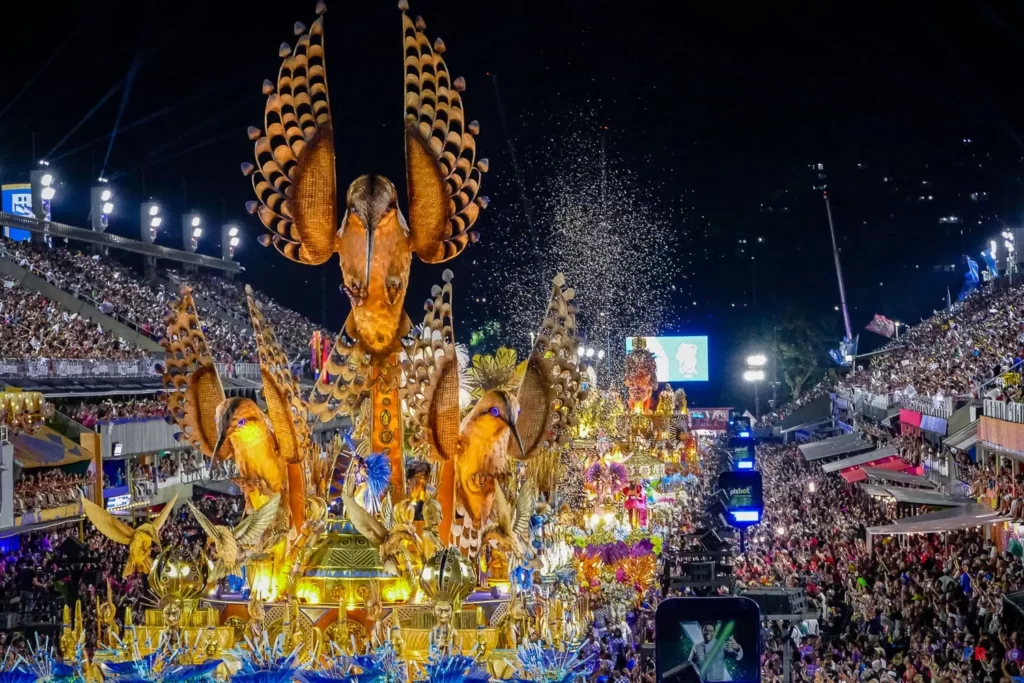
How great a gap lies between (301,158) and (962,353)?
2558 cm

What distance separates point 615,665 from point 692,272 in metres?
63.0

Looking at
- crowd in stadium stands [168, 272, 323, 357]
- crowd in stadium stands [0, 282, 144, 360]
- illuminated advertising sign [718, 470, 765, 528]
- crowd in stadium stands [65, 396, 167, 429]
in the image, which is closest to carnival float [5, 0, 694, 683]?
illuminated advertising sign [718, 470, 765, 528]

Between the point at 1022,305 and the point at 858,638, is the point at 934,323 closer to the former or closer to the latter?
the point at 1022,305

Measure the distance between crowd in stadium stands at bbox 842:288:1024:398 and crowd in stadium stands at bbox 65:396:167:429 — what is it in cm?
2061

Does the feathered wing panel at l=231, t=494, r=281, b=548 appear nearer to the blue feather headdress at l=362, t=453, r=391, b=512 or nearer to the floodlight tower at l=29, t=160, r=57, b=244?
the blue feather headdress at l=362, t=453, r=391, b=512

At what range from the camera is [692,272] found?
3083 inches

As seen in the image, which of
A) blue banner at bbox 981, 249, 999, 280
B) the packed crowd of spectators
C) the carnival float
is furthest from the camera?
blue banner at bbox 981, 249, 999, 280

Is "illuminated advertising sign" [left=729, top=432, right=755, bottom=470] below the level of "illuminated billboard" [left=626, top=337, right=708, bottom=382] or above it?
below

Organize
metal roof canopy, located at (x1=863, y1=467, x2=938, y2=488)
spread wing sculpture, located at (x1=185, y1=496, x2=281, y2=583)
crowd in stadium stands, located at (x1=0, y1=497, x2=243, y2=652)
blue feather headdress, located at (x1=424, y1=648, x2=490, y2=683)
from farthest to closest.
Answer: metal roof canopy, located at (x1=863, y1=467, x2=938, y2=488) < crowd in stadium stands, located at (x1=0, y1=497, x2=243, y2=652) < spread wing sculpture, located at (x1=185, y1=496, x2=281, y2=583) < blue feather headdress, located at (x1=424, y1=648, x2=490, y2=683)

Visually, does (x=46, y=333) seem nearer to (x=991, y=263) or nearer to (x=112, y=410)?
(x=112, y=410)

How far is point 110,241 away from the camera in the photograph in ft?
175

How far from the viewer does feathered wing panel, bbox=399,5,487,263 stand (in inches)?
656

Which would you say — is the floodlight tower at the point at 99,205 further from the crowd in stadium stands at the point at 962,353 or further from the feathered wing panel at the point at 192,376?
the feathered wing panel at the point at 192,376

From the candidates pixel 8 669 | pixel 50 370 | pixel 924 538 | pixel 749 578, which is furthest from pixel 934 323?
pixel 8 669
